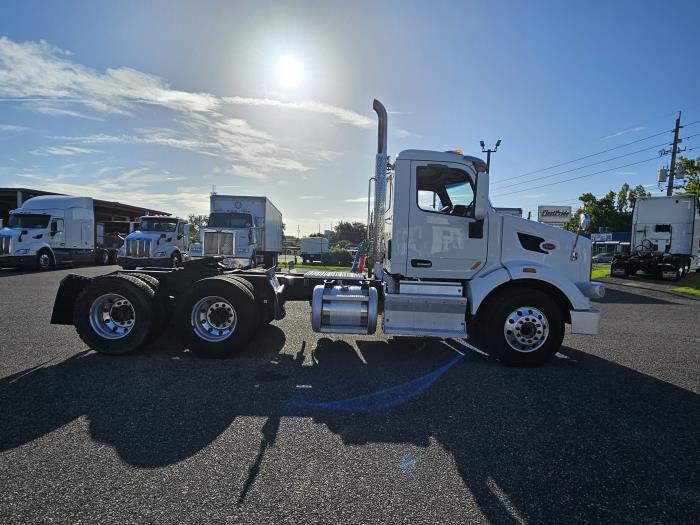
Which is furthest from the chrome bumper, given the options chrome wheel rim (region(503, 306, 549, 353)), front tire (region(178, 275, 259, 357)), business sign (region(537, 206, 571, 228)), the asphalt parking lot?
business sign (region(537, 206, 571, 228))

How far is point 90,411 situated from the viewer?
3.95 meters

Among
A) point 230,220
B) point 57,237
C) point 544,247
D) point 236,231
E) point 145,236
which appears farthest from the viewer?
point 57,237

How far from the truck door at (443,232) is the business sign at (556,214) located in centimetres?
2469

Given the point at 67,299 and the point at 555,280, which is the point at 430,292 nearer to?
the point at 555,280

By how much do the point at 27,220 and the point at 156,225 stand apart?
21.0 ft

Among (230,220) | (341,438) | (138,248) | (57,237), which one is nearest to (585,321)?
(341,438)

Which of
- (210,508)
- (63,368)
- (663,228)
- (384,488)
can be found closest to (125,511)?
(210,508)

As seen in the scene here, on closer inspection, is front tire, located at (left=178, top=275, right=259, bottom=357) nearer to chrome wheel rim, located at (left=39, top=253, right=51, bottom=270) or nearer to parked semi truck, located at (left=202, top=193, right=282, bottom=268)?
parked semi truck, located at (left=202, top=193, right=282, bottom=268)

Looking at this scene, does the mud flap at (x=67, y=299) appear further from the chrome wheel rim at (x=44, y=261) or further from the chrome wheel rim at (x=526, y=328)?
the chrome wheel rim at (x=44, y=261)

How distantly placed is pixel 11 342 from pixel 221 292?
3540 millimetres

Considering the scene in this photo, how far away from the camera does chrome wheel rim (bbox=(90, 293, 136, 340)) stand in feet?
19.3

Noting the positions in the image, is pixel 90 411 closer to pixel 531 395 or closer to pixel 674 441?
pixel 531 395

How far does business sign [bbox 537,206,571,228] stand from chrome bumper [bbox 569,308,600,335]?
80.1 ft

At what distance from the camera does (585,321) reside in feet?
19.0
